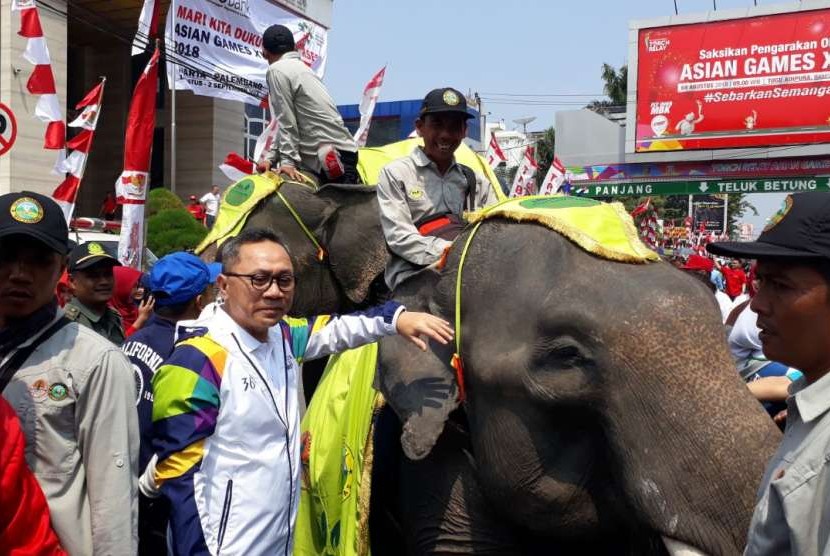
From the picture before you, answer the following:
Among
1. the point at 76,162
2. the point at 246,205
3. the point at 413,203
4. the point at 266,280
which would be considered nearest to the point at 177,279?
the point at 246,205

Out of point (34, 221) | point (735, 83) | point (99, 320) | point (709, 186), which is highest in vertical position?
point (735, 83)

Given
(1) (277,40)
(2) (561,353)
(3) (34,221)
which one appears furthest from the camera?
(1) (277,40)

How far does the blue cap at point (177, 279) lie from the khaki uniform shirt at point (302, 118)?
1509mm

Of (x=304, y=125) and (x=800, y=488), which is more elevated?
(x=304, y=125)

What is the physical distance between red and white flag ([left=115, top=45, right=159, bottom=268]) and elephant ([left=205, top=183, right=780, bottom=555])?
3955 mm

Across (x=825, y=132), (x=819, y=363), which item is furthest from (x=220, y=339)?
(x=825, y=132)

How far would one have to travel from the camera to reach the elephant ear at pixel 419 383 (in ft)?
10.8

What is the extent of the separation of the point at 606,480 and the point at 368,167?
10.5 ft

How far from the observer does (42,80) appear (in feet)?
26.7

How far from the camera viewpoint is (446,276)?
3.60m

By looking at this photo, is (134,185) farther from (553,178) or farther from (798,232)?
(553,178)

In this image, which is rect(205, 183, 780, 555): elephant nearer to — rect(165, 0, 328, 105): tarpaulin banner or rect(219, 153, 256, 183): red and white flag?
rect(219, 153, 256, 183): red and white flag

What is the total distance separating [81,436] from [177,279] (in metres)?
1.64

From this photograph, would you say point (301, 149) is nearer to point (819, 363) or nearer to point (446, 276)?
point (446, 276)
